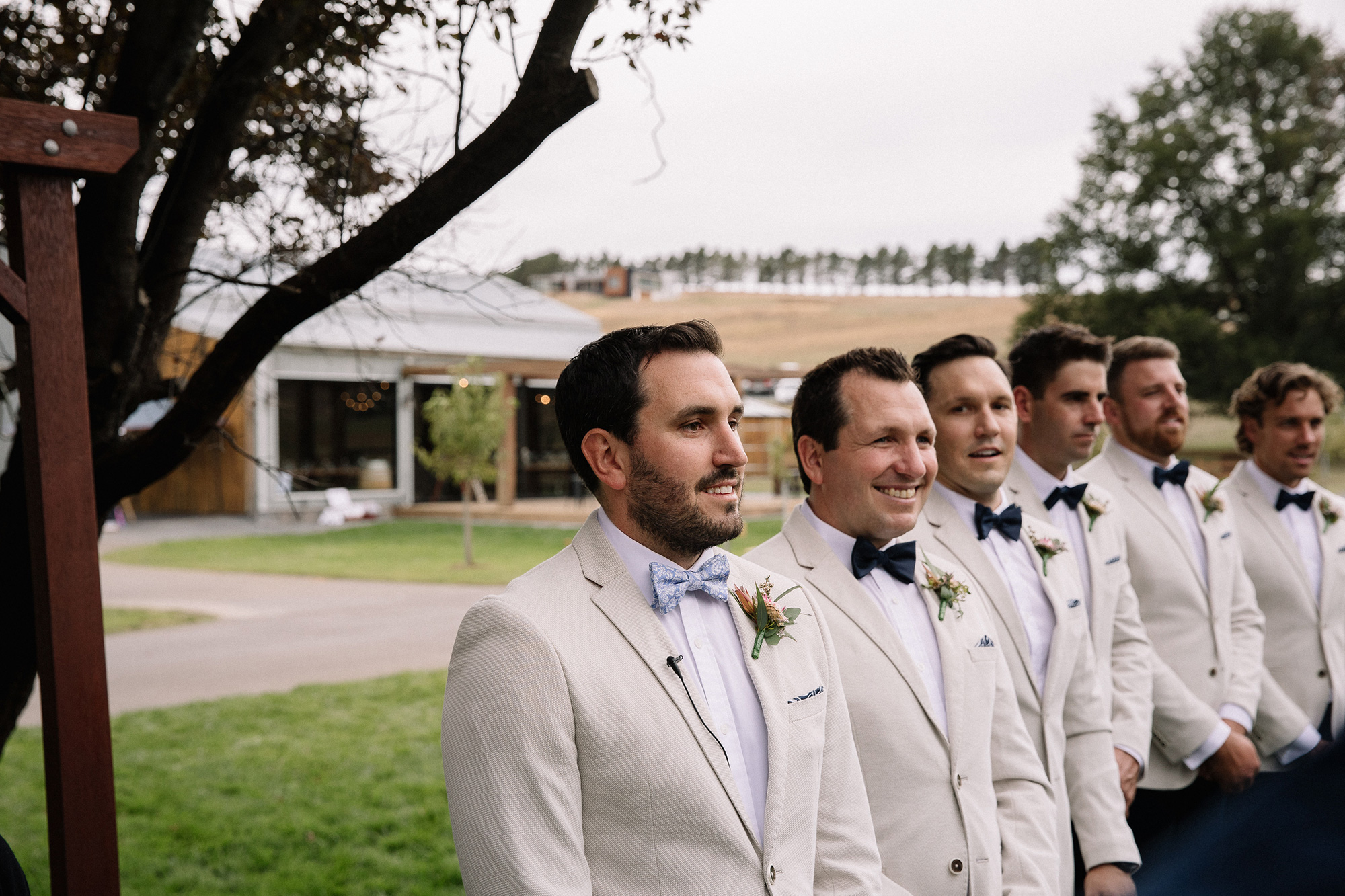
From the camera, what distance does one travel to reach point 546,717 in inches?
76.9

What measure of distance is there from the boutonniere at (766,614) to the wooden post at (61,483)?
1.74 m

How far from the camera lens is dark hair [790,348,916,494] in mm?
2895

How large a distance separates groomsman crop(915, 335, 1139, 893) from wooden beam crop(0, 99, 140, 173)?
2519mm

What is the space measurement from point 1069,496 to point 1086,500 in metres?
0.10

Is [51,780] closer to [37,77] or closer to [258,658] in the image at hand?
[37,77]

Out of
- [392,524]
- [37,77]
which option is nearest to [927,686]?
[37,77]

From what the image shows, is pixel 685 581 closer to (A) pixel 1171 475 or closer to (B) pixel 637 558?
(B) pixel 637 558

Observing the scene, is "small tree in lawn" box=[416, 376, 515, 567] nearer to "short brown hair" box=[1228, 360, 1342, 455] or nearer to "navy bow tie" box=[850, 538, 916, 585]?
"short brown hair" box=[1228, 360, 1342, 455]

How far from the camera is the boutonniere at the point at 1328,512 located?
4938 mm

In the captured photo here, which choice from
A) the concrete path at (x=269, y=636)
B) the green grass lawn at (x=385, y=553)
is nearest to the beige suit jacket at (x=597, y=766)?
the concrete path at (x=269, y=636)

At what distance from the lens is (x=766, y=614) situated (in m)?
2.29

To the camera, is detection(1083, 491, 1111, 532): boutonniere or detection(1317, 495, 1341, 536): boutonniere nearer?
detection(1083, 491, 1111, 532): boutonniere

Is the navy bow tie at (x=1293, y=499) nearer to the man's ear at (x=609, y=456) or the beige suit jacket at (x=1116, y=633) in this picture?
the beige suit jacket at (x=1116, y=633)

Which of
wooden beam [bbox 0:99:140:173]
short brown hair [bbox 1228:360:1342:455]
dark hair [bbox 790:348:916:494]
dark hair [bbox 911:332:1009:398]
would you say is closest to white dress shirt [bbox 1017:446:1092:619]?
dark hair [bbox 911:332:1009:398]
